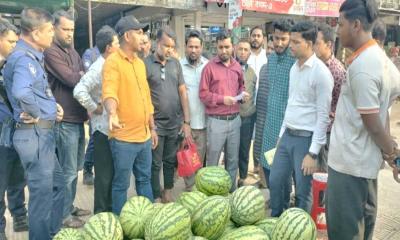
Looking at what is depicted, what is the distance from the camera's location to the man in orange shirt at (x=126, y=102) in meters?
3.31

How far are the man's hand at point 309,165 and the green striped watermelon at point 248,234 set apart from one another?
3.53ft

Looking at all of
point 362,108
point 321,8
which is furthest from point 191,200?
point 321,8

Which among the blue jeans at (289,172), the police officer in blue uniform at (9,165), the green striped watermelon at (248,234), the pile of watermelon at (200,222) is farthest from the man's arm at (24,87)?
the blue jeans at (289,172)

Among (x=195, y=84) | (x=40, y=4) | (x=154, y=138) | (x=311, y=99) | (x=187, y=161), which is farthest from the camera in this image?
(x=40, y=4)

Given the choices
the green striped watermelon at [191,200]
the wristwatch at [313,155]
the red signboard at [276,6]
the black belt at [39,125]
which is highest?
the red signboard at [276,6]

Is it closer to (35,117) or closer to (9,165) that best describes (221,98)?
(35,117)

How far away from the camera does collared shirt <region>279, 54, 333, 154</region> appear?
312 centimetres

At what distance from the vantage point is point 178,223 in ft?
6.97

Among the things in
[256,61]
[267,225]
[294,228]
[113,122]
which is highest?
[256,61]

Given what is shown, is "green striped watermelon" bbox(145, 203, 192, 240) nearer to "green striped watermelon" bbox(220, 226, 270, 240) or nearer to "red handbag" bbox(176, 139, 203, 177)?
"green striped watermelon" bbox(220, 226, 270, 240)

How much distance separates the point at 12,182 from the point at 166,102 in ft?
5.96

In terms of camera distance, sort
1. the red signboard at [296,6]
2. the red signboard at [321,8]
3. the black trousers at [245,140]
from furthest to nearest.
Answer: the red signboard at [321,8] → the red signboard at [296,6] → the black trousers at [245,140]

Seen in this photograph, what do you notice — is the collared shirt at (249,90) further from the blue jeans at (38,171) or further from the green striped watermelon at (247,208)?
the blue jeans at (38,171)

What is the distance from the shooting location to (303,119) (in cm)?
327
